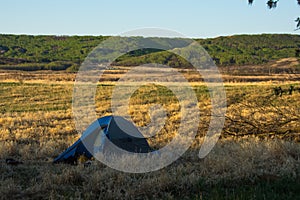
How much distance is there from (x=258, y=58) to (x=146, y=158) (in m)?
80.5

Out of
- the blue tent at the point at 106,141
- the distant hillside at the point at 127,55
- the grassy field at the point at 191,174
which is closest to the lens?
the grassy field at the point at 191,174

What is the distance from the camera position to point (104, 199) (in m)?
5.36

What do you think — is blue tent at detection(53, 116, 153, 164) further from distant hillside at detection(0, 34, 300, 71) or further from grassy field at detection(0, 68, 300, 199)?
distant hillside at detection(0, 34, 300, 71)

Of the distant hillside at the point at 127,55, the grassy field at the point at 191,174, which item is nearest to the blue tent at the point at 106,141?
the grassy field at the point at 191,174

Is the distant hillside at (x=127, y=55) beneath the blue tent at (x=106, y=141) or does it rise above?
above

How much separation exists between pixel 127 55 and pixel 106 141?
86727 millimetres

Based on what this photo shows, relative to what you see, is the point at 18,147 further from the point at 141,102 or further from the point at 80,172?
the point at 141,102

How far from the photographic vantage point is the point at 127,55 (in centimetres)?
9462

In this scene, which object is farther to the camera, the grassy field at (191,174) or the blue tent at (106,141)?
the blue tent at (106,141)

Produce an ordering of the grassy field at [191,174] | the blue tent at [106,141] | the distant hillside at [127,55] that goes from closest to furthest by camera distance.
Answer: the grassy field at [191,174] < the blue tent at [106,141] < the distant hillside at [127,55]

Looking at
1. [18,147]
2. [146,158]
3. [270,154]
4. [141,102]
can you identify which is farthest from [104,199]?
[141,102]

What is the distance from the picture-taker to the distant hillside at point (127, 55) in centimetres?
8143

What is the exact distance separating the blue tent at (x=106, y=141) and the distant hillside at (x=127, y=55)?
63851 millimetres

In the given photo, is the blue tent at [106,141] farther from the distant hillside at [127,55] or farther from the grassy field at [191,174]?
the distant hillside at [127,55]
